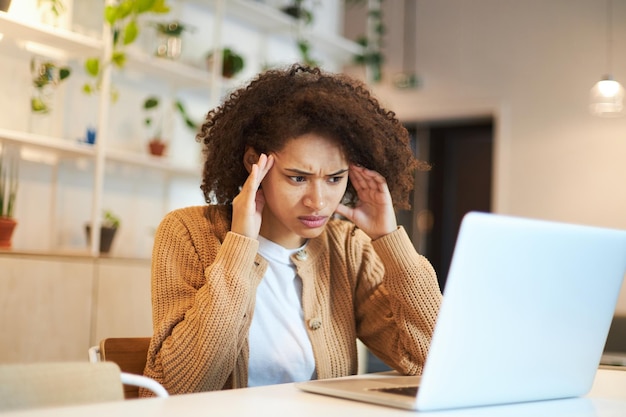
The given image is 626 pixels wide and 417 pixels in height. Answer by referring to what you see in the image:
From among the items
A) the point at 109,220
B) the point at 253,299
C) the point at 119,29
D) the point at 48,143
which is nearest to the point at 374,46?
the point at 119,29

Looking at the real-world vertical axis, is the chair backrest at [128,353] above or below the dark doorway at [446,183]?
below

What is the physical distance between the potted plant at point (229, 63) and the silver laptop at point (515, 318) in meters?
3.25

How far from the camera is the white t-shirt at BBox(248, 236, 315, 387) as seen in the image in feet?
5.89

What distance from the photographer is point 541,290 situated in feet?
3.80

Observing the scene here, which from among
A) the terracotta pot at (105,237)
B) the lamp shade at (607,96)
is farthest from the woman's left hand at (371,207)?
the lamp shade at (607,96)

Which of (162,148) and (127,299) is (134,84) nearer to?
(162,148)

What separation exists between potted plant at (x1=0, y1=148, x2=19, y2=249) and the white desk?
2283 millimetres

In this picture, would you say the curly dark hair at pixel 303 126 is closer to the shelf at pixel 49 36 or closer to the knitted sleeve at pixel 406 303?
the knitted sleeve at pixel 406 303

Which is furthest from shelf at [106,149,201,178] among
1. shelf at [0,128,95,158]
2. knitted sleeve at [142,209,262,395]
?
knitted sleeve at [142,209,262,395]

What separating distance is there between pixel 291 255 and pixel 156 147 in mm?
2263

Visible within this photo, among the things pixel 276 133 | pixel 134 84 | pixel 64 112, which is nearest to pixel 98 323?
pixel 64 112

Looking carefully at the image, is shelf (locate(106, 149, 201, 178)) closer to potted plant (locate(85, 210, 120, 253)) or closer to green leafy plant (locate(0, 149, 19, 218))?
potted plant (locate(85, 210, 120, 253))

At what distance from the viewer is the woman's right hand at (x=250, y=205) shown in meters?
1.76

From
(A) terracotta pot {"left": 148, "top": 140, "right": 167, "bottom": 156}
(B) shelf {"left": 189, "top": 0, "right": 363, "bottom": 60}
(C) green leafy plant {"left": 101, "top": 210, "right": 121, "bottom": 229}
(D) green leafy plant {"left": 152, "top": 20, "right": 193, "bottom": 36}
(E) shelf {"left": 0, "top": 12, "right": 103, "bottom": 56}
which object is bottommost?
Answer: (C) green leafy plant {"left": 101, "top": 210, "right": 121, "bottom": 229}
